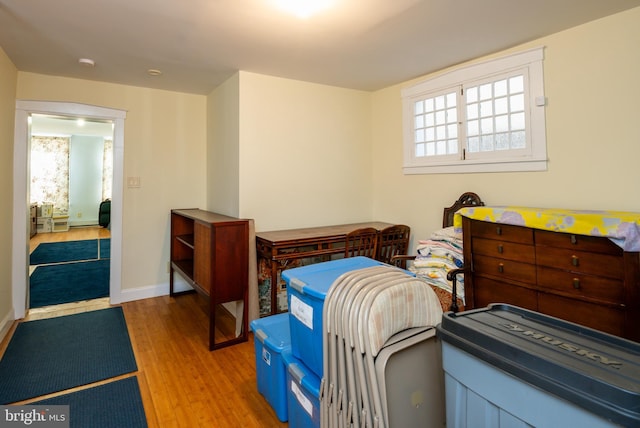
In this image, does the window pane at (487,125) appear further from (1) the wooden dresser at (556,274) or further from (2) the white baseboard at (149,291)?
(2) the white baseboard at (149,291)

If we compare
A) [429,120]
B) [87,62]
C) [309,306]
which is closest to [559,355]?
[309,306]

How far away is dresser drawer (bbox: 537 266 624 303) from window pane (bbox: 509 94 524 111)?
4.48 ft

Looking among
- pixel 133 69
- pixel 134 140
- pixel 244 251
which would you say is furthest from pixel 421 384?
pixel 134 140

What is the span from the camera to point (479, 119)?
2.80 meters

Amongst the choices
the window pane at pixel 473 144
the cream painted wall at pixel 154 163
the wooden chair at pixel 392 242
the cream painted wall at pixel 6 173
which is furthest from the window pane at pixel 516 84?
the cream painted wall at pixel 6 173

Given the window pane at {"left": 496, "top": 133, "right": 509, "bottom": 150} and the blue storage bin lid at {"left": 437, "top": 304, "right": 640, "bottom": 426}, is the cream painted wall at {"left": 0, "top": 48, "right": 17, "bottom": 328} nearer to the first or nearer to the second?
the blue storage bin lid at {"left": 437, "top": 304, "right": 640, "bottom": 426}

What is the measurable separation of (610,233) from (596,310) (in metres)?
0.41

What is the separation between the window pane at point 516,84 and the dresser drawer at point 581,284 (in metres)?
1.48

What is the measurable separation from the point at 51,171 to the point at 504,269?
34.0 ft

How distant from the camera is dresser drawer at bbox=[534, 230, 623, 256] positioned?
1.62 meters

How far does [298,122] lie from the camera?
3412 mm

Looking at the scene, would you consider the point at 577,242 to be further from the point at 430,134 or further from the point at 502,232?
the point at 430,134

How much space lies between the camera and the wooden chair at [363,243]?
2.93 m

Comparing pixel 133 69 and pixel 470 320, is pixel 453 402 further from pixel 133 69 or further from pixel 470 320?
pixel 133 69
